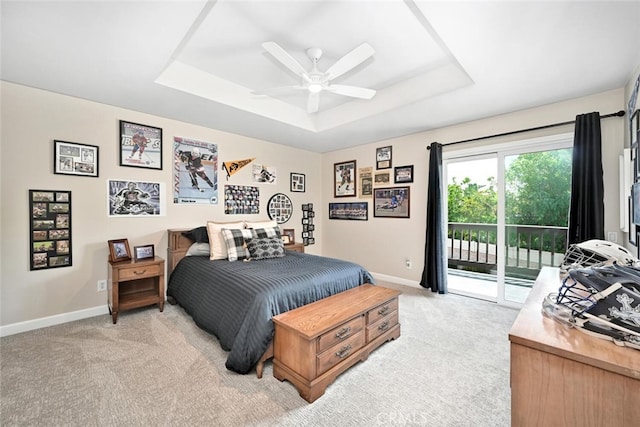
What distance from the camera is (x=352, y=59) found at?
6.75ft

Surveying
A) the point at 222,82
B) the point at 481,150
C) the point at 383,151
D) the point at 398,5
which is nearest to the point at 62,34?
the point at 222,82

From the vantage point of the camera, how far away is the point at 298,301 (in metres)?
2.14

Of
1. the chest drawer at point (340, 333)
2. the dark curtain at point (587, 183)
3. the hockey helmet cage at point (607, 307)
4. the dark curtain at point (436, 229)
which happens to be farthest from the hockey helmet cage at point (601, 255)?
the dark curtain at point (436, 229)

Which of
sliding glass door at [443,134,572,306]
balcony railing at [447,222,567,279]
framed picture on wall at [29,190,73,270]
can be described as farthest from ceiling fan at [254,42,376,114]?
balcony railing at [447,222,567,279]

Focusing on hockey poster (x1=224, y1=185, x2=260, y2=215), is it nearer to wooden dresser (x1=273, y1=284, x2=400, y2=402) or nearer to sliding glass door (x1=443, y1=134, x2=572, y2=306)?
Result: wooden dresser (x1=273, y1=284, x2=400, y2=402)

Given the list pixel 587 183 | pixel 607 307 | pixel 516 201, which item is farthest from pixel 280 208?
pixel 607 307

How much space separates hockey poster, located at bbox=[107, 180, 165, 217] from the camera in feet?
10.0

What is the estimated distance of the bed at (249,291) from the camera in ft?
6.20

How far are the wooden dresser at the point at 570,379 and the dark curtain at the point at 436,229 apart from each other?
8.97 ft

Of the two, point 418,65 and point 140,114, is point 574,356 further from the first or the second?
point 140,114

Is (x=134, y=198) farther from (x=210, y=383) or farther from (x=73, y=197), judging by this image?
(x=210, y=383)

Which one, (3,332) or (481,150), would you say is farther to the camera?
(481,150)

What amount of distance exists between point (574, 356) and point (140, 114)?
4173mm

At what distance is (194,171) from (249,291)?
91.6 inches
